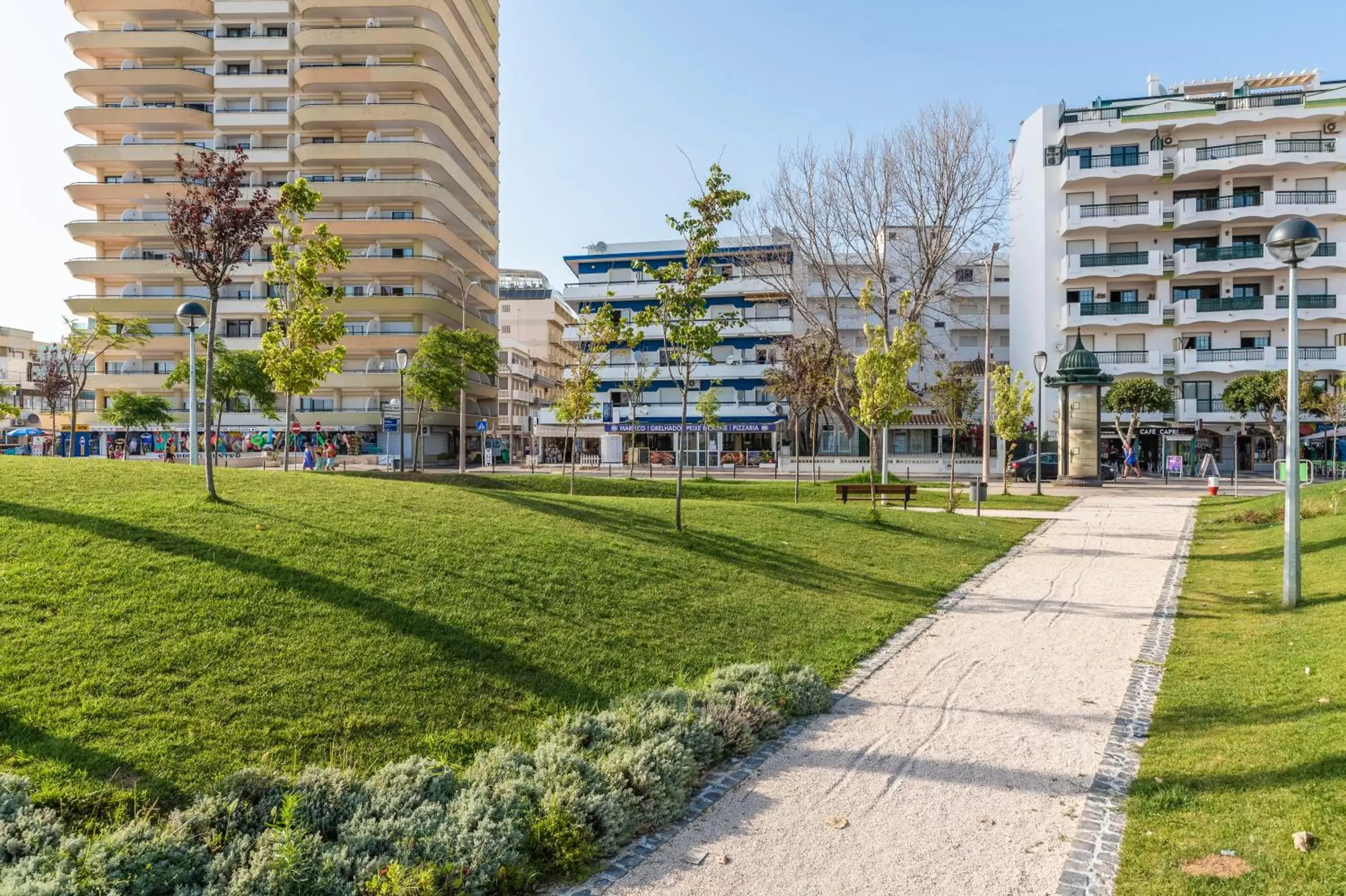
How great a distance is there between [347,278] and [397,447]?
39.7ft

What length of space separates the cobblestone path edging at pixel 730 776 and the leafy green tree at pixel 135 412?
1795 inches

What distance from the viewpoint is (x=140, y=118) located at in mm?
55281

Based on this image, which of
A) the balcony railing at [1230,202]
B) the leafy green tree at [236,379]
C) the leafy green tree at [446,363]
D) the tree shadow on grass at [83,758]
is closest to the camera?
the tree shadow on grass at [83,758]

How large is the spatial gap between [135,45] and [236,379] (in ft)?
99.8

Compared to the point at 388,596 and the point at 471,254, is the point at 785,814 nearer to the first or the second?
the point at 388,596

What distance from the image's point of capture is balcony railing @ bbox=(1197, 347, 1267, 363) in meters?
46.8

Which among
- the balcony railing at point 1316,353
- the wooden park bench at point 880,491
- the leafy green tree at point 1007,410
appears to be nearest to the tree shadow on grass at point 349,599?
the wooden park bench at point 880,491

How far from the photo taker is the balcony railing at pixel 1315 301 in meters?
47.2

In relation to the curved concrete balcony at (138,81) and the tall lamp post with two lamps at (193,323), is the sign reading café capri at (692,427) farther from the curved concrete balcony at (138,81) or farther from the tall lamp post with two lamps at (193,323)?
the curved concrete balcony at (138,81)

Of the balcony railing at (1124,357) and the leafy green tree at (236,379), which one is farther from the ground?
the balcony railing at (1124,357)

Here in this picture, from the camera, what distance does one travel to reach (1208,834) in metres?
4.54

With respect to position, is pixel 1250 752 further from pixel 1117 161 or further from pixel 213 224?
pixel 1117 161

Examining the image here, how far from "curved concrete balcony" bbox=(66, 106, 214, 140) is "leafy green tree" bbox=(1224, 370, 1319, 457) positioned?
209ft

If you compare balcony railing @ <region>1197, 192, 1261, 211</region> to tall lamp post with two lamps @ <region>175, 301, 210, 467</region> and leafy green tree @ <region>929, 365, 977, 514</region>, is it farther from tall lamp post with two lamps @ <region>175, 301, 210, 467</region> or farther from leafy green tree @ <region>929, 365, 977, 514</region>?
tall lamp post with two lamps @ <region>175, 301, 210, 467</region>
